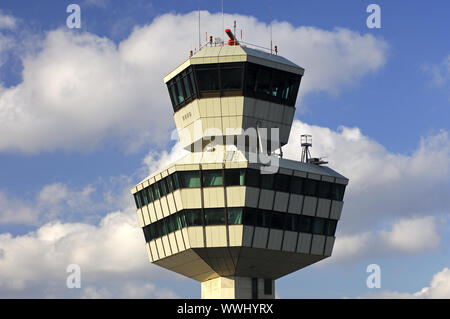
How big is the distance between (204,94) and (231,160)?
8.20 meters

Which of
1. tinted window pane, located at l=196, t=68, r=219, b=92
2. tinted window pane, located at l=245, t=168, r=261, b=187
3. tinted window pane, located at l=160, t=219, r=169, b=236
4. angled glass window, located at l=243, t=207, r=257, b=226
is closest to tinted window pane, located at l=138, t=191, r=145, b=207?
tinted window pane, located at l=160, t=219, r=169, b=236

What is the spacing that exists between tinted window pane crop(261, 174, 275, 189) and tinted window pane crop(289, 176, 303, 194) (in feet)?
7.34

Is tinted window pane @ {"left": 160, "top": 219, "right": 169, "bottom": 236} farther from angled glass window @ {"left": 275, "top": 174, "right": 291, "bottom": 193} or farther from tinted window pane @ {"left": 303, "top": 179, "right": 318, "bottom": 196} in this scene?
tinted window pane @ {"left": 303, "top": 179, "right": 318, "bottom": 196}

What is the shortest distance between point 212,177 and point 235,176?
84.5 inches

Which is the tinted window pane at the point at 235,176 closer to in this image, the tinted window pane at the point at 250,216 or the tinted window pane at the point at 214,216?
the tinted window pane at the point at 250,216

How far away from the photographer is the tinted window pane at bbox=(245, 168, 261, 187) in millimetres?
65938

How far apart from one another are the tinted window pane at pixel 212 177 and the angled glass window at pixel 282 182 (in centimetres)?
521

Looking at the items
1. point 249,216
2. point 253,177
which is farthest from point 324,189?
point 249,216

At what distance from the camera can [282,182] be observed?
6762 centimetres

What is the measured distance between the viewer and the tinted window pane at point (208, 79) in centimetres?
7031

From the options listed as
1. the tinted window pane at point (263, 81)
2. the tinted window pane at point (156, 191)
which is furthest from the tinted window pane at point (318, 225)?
the tinted window pane at point (156, 191)

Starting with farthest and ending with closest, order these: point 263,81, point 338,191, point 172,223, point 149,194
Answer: point 149,194
point 338,191
point 263,81
point 172,223

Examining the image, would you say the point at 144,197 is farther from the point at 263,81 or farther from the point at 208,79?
the point at 263,81
